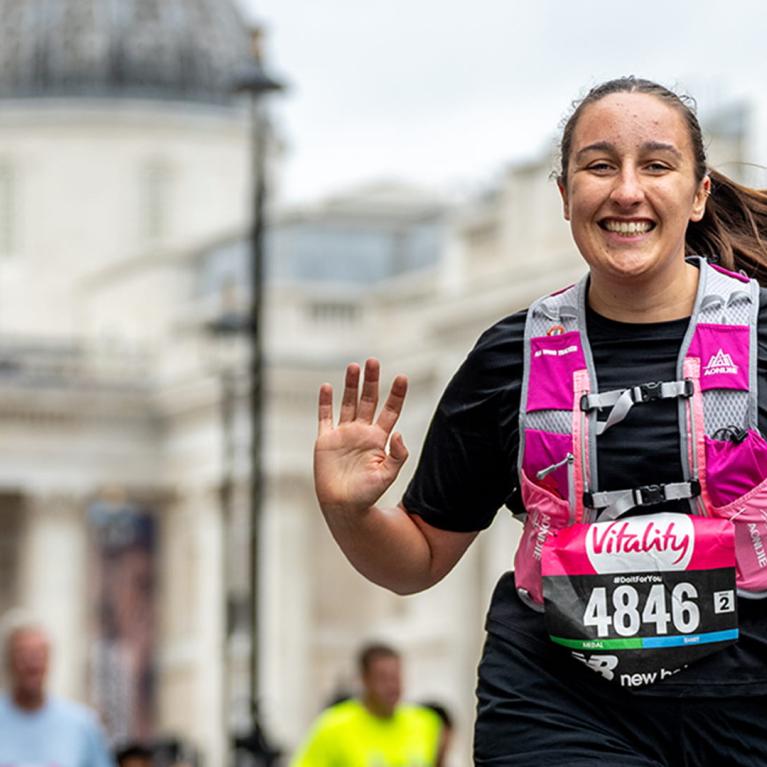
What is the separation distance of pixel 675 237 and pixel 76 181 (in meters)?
77.7

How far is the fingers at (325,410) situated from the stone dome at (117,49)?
7550 centimetres

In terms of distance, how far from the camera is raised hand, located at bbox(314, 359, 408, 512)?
570 centimetres

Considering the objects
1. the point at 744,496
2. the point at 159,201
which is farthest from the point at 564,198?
the point at 159,201

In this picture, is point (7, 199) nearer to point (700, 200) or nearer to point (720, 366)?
point (700, 200)

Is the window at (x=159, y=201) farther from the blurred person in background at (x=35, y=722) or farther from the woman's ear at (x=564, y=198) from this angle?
the woman's ear at (x=564, y=198)

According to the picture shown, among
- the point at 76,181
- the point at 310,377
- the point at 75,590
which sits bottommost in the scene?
the point at 75,590

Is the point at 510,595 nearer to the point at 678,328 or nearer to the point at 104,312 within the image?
the point at 678,328

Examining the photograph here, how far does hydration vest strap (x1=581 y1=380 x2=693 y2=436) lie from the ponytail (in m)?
0.64

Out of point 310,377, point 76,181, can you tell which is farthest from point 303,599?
point 76,181

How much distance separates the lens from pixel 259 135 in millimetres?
27781

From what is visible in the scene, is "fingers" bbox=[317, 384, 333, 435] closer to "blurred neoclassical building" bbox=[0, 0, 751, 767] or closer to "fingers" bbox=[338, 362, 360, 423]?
"fingers" bbox=[338, 362, 360, 423]

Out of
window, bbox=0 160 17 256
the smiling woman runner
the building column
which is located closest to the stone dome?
window, bbox=0 160 17 256

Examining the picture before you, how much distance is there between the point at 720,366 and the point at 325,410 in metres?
0.80

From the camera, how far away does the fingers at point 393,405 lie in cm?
574
